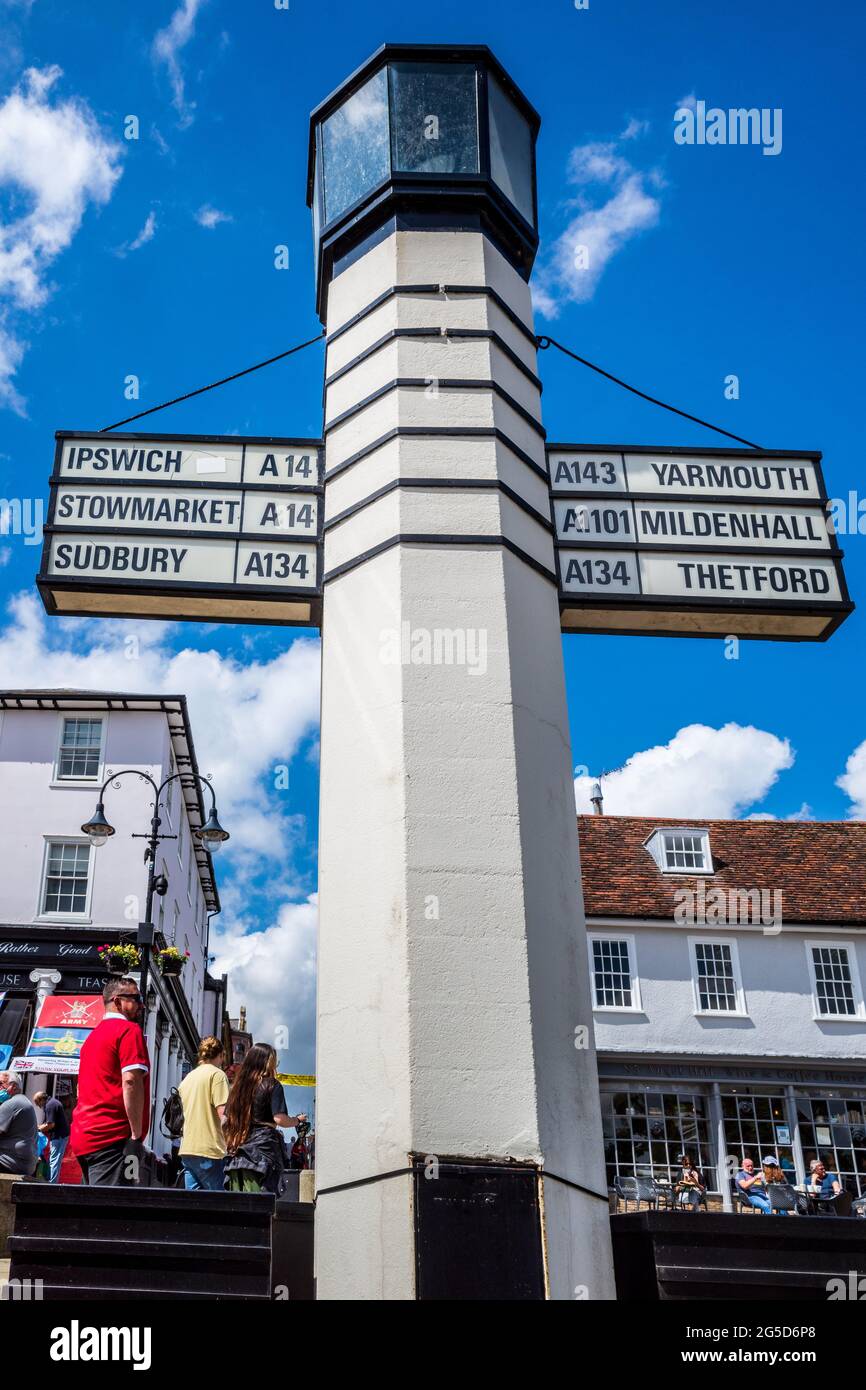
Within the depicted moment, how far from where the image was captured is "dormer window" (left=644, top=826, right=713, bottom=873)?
113ft

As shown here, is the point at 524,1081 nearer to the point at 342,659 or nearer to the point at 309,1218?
the point at 309,1218

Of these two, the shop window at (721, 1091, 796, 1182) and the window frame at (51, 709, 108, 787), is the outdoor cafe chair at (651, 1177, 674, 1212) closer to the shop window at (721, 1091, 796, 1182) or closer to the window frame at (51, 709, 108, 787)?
the shop window at (721, 1091, 796, 1182)

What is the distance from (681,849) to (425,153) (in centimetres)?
2989

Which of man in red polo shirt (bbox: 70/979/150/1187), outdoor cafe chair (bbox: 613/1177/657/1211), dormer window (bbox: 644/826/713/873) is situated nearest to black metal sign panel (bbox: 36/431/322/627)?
man in red polo shirt (bbox: 70/979/150/1187)

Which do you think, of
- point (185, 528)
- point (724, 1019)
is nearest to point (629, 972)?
point (724, 1019)

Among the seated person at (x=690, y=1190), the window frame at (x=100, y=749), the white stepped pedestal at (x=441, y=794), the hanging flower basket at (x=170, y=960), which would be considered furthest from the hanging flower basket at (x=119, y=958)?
the white stepped pedestal at (x=441, y=794)

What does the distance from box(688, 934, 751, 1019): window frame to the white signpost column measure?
27.4 metres

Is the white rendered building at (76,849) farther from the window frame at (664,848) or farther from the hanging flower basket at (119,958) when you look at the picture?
the window frame at (664,848)

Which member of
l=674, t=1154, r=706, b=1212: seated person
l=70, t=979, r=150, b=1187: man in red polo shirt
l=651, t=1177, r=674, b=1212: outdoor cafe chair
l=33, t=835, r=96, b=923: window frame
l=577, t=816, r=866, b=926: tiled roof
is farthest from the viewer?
l=33, t=835, r=96, b=923: window frame

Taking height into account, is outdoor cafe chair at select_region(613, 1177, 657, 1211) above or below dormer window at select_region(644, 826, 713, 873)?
below

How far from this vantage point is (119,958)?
1256 inches

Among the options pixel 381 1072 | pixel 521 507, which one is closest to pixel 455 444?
pixel 521 507

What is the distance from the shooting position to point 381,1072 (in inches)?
188

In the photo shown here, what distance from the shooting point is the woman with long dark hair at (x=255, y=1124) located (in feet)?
25.8
